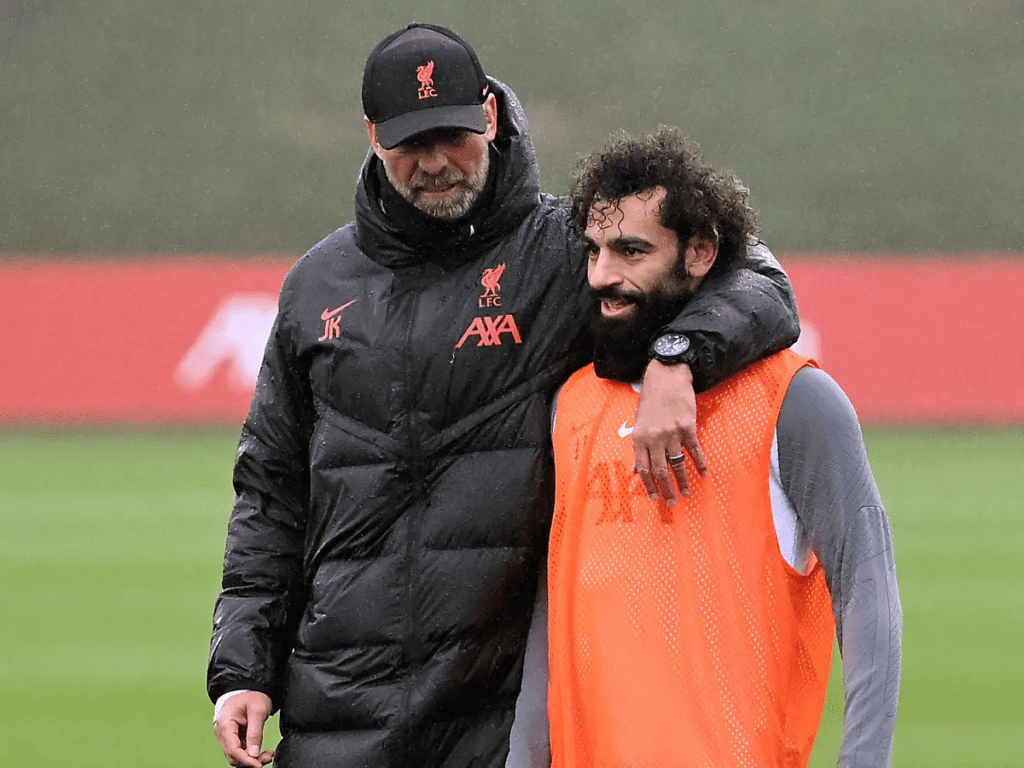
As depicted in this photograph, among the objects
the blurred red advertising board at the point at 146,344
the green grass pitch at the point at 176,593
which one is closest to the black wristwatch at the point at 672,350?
the green grass pitch at the point at 176,593

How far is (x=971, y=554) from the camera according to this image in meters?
8.82

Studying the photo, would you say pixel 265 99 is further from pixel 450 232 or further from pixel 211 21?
pixel 450 232

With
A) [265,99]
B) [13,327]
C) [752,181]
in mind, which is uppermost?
[265,99]

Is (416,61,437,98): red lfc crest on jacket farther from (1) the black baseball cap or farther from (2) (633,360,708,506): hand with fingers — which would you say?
(2) (633,360,708,506): hand with fingers

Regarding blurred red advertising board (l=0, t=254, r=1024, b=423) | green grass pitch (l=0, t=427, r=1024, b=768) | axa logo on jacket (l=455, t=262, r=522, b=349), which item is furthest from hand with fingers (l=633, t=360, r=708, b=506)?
blurred red advertising board (l=0, t=254, r=1024, b=423)

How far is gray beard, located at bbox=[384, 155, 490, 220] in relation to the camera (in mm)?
2541

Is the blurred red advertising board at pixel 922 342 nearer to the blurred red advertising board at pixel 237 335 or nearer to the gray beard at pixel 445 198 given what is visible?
the blurred red advertising board at pixel 237 335

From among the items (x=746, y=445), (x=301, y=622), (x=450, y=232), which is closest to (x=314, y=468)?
(x=301, y=622)

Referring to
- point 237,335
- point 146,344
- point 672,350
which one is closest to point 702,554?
point 672,350

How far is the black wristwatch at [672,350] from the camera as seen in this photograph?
220cm

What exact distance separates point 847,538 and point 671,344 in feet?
1.26

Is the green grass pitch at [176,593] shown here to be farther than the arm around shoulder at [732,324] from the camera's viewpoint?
Yes

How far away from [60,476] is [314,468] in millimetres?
9837

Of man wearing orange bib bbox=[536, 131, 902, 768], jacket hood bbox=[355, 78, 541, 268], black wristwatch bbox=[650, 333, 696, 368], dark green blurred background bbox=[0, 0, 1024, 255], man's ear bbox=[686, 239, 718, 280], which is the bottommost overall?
man wearing orange bib bbox=[536, 131, 902, 768]
